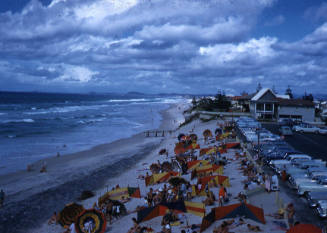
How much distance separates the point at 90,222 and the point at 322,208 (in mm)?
9606

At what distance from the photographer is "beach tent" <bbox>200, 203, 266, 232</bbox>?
11.9 m

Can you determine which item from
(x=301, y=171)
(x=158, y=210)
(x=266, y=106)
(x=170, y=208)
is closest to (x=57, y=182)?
(x=158, y=210)

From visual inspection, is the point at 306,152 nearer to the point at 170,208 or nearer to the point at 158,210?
the point at 170,208

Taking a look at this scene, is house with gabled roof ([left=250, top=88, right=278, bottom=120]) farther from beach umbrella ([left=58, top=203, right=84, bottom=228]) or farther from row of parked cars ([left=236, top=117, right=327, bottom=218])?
beach umbrella ([left=58, top=203, right=84, bottom=228])

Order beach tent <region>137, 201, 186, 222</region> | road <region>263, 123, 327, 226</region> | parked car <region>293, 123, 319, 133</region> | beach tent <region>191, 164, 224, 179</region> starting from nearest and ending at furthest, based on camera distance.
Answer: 1. road <region>263, 123, 327, 226</region>
2. beach tent <region>137, 201, 186, 222</region>
3. beach tent <region>191, 164, 224, 179</region>
4. parked car <region>293, 123, 319, 133</region>

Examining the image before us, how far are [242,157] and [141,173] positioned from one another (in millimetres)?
8102

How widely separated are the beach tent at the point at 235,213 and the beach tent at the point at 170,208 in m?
0.95

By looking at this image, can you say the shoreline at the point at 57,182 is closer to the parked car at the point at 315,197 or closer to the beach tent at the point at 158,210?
the beach tent at the point at 158,210

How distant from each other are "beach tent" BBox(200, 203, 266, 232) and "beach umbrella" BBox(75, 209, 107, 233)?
418 centimetres

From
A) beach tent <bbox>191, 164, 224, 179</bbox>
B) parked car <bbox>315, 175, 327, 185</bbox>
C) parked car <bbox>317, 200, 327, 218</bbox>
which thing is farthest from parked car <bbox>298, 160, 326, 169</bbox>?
parked car <bbox>317, 200, 327, 218</bbox>

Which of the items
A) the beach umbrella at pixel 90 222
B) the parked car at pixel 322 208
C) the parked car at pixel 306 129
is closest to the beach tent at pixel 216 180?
the parked car at pixel 322 208

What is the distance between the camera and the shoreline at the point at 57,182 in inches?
642

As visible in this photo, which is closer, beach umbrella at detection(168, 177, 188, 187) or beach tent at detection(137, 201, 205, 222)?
beach tent at detection(137, 201, 205, 222)

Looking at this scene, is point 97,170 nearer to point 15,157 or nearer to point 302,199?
Answer: point 15,157
